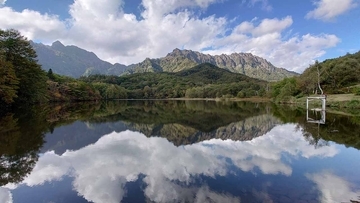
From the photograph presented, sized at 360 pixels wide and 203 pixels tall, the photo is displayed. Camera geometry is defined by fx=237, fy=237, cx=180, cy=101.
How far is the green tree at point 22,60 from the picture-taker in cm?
4353

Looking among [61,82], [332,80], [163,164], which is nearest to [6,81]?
[163,164]

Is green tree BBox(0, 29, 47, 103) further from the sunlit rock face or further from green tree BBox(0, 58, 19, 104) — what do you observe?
the sunlit rock face

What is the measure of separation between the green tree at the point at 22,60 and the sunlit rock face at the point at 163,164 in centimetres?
3833

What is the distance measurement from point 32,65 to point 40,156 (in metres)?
42.4

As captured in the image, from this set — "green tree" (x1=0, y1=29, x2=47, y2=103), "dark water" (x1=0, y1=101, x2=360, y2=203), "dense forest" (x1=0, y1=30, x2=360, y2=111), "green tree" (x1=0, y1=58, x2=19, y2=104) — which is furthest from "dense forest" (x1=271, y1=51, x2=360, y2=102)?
"green tree" (x1=0, y1=58, x2=19, y2=104)

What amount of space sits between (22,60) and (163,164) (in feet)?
152

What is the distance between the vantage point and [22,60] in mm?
45188

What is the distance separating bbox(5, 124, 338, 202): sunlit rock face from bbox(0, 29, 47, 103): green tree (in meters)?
38.3

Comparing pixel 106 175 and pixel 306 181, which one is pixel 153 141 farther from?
pixel 306 181

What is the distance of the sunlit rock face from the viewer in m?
7.63

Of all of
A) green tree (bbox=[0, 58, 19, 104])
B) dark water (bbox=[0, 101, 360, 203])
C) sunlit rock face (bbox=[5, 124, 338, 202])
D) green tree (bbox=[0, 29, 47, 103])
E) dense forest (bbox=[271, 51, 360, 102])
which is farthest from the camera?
dense forest (bbox=[271, 51, 360, 102])

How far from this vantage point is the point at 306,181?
8375mm

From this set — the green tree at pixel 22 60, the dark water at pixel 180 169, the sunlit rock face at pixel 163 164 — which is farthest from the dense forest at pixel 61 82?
the sunlit rock face at pixel 163 164

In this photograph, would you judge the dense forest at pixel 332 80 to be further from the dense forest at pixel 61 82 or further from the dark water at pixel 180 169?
the dark water at pixel 180 169
